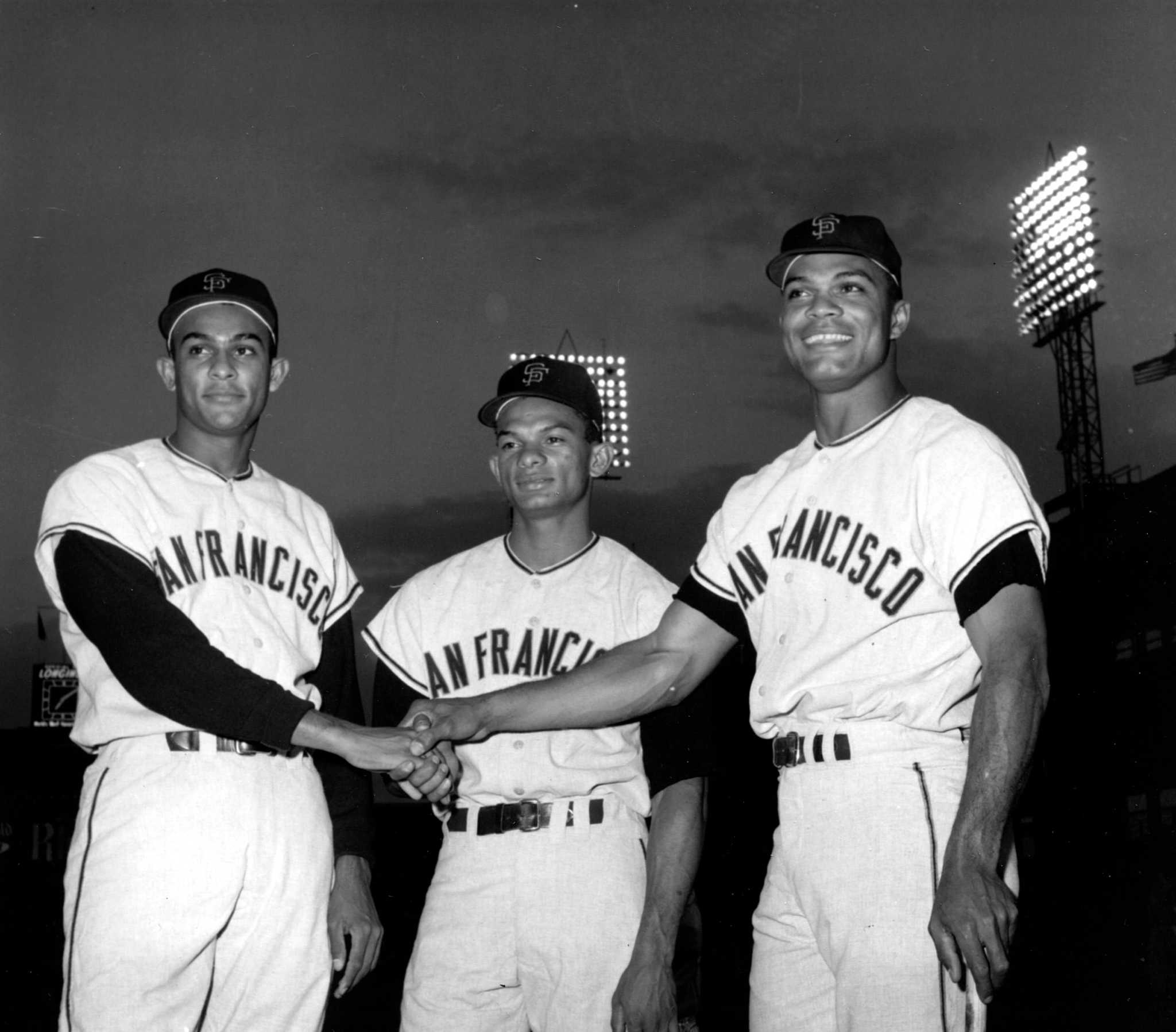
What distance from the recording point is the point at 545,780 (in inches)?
133

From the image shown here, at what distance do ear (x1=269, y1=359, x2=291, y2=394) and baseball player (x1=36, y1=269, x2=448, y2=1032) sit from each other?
0.09 meters

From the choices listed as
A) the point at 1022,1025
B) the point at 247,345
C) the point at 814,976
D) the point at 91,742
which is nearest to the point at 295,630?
the point at 91,742

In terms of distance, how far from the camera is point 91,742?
3.02 metres

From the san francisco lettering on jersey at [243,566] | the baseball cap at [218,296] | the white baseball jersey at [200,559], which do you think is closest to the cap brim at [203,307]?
the baseball cap at [218,296]

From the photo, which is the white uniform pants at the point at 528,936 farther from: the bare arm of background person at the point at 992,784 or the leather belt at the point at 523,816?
the bare arm of background person at the point at 992,784

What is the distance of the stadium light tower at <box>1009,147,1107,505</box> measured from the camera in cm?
1820

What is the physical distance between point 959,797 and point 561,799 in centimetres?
118

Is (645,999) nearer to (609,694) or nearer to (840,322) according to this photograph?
(609,694)

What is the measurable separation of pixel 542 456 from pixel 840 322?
1.07 metres

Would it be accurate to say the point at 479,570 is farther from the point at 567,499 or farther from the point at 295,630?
the point at 295,630

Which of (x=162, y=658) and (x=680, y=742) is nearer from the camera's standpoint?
(x=162, y=658)

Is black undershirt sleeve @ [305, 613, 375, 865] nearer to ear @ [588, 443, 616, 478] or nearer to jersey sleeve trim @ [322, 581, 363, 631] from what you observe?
jersey sleeve trim @ [322, 581, 363, 631]

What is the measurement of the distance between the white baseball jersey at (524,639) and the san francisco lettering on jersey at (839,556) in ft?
1.99

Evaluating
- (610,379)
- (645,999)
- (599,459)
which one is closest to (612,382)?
(610,379)
